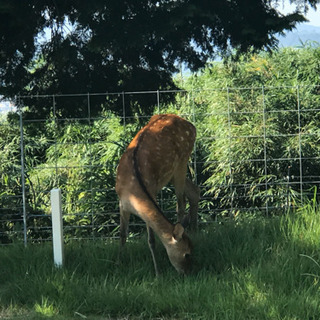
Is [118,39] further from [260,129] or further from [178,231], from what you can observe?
[260,129]

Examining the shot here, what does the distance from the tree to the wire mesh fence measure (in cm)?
20

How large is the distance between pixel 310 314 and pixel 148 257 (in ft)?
5.99

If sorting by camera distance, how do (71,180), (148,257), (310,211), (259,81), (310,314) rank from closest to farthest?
(310,314)
(148,257)
(310,211)
(71,180)
(259,81)

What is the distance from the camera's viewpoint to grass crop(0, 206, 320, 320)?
4.70 meters

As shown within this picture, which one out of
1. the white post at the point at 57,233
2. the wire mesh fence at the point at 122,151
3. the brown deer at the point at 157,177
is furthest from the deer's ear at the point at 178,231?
the wire mesh fence at the point at 122,151

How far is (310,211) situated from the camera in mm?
6277

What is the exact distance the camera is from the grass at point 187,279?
15.4ft

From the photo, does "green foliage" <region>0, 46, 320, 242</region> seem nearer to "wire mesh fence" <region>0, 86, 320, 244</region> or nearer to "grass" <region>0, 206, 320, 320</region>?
"wire mesh fence" <region>0, 86, 320, 244</region>

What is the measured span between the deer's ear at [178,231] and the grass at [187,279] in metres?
0.35

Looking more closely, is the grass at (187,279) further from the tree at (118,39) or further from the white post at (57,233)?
the tree at (118,39)

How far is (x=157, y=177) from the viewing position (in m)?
5.94

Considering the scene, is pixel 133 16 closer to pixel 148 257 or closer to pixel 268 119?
pixel 148 257

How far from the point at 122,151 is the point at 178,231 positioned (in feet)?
10.4

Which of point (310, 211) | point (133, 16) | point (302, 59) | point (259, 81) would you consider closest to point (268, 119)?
point (259, 81)
